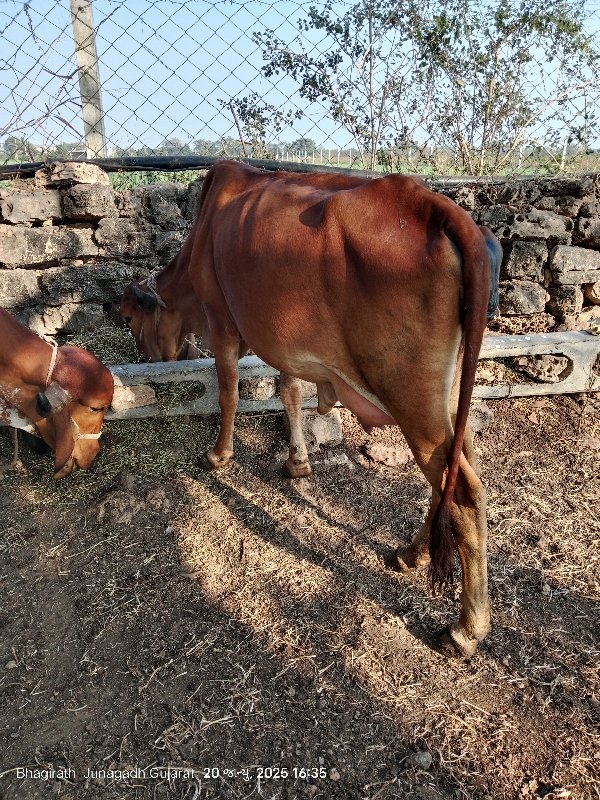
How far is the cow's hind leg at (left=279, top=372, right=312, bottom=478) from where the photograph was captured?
12.4 feet

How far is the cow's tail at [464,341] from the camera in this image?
6.98ft

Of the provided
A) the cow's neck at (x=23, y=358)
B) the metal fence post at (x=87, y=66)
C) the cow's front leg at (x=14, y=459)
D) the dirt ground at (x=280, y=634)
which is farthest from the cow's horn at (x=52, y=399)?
the metal fence post at (x=87, y=66)

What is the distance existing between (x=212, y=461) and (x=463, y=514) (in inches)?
74.6

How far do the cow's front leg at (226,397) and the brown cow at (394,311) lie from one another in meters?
0.70

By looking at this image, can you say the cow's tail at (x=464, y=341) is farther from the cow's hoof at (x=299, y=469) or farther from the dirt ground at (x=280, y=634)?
the cow's hoof at (x=299, y=469)

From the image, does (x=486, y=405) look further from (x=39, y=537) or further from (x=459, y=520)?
(x=39, y=537)

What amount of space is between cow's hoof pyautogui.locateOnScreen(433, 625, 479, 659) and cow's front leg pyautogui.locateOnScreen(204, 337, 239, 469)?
1832mm

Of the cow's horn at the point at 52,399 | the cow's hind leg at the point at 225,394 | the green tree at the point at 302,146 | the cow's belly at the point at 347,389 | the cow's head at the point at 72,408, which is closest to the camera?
the cow's belly at the point at 347,389

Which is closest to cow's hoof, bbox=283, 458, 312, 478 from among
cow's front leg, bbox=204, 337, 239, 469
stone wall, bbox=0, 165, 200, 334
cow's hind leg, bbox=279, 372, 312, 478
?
cow's hind leg, bbox=279, 372, 312, 478

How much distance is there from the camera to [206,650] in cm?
260

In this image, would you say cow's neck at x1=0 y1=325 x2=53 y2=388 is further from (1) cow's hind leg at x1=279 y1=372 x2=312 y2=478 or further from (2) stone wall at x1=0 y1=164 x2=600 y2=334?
(2) stone wall at x1=0 y1=164 x2=600 y2=334

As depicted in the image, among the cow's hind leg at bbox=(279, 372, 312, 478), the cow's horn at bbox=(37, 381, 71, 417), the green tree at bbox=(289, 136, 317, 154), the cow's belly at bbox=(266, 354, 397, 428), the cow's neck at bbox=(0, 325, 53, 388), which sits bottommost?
the cow's hind leg at bbox=(279, 372, 312, 478)

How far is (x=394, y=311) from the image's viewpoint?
229 centimetres

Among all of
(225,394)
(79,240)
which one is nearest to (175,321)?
(225,394)
